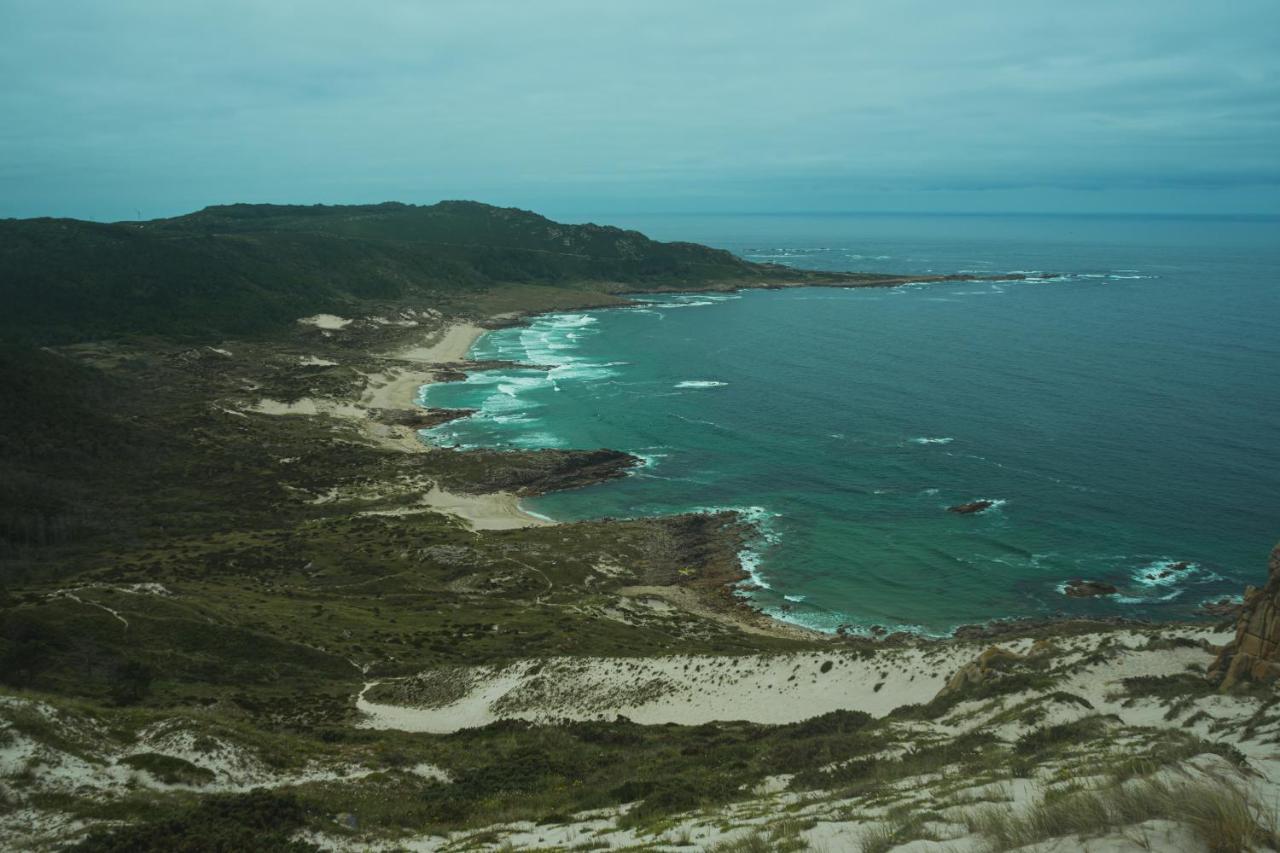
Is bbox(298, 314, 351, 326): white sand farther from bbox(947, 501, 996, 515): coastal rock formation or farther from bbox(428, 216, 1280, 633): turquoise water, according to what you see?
bbox(947, 501, 996, 515): coastal rock formation

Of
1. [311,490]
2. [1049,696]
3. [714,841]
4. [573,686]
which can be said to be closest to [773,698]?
[573,686]

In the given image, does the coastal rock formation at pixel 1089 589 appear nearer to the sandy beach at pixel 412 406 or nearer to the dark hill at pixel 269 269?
the sandy beach at pixel 412 406

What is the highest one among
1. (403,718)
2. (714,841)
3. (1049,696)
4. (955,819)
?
(955,819)

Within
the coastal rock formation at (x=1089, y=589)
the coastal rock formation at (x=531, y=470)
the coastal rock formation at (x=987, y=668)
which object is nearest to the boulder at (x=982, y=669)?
the coastal rock formation at (x=987, y=668)

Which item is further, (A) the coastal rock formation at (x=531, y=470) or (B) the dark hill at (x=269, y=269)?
→ (B) the dark hill at (x=269, y=269)

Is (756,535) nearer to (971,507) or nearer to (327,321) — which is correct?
(971,507)

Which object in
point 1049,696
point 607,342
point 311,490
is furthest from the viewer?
point 607,342

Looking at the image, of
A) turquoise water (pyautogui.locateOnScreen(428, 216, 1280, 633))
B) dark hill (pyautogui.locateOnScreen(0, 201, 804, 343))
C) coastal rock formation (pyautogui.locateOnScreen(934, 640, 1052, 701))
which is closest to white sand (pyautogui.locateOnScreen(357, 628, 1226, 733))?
coastal rock formation (pyautogui.locateOnScreen(934, 640, 1052, 701))

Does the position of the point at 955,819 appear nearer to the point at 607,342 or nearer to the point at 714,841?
the point at 714,841
